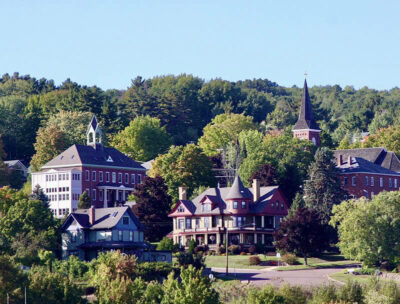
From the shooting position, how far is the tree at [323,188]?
13238 cm

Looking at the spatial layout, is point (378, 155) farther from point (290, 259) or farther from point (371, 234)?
point (290, 259)

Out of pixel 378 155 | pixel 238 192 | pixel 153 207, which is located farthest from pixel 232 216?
pixel 378 155

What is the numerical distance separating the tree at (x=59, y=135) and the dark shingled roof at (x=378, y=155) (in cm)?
3985

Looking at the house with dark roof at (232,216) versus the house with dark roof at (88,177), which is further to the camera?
the house with dark roof at (88,177)

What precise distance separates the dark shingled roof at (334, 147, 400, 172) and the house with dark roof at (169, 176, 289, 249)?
1196 inches

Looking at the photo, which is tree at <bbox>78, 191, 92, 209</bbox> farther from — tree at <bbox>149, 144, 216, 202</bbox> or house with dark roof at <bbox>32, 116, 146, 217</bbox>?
tree at <bbox>149, 144, 216, 202</bbox>

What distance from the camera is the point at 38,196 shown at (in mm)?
Result: 127500

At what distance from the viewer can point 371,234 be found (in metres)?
111

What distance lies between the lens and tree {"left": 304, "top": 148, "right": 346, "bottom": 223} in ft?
434

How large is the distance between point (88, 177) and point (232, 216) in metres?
24.8

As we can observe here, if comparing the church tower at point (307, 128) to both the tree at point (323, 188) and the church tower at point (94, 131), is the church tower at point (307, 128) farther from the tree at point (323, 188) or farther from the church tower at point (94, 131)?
the church tower at point (94, 131)

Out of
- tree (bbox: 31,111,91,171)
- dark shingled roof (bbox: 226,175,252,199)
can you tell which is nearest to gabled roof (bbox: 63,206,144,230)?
dark shingled roof (bbox: 226,175,252,199)

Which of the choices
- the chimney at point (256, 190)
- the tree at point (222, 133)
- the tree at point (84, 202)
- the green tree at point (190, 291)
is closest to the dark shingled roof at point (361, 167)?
the tree at point (222, 133)

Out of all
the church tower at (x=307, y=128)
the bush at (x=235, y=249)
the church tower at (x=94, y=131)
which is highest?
the church tower at (x=307, y=128)
